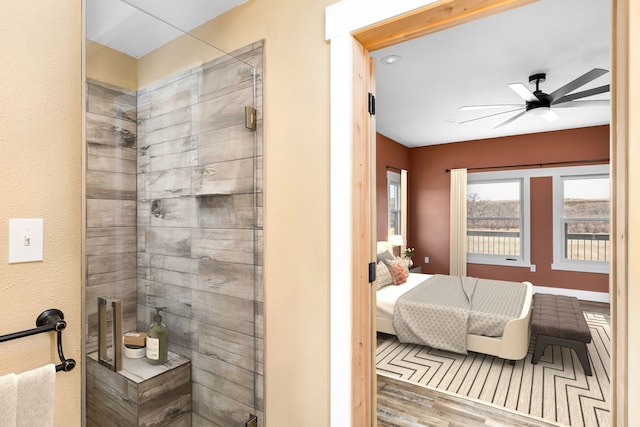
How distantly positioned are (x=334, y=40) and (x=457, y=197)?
5.32 m

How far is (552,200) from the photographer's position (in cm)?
554

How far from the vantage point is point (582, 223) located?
5.37 metres

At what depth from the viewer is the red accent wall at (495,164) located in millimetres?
Answer: 5281

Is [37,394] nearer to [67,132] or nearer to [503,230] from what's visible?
[67,132]

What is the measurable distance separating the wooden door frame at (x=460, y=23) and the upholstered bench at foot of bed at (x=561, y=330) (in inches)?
89.1

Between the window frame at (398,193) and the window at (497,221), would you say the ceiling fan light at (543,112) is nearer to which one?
the window at (497,221)

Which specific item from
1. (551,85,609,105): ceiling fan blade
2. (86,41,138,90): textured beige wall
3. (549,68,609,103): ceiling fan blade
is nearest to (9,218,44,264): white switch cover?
(86,41,138,90): textured beige wall

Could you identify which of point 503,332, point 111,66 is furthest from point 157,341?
point 503,332

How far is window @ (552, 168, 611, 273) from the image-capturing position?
17.2 ft

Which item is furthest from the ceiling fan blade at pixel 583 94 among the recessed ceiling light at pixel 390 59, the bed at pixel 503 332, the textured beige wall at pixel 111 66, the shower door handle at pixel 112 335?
the shower door handle at pixel 112 335

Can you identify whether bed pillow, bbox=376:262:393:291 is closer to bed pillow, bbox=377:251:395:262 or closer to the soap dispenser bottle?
bed pillow, bbox=377:251:395:262

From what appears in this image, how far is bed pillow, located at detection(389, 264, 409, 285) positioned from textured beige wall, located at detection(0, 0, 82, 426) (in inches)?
140
